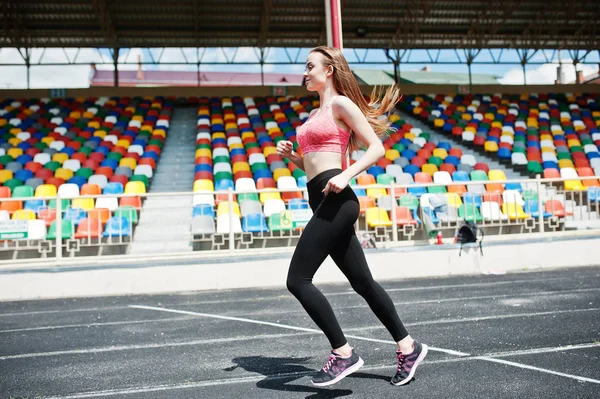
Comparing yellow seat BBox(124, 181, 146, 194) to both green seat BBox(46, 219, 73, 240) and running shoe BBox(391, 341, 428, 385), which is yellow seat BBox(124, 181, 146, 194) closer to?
green seat BBox(46, 219, 73, 240)

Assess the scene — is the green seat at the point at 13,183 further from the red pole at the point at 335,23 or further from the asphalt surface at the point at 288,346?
the red pole at the point at 335,23

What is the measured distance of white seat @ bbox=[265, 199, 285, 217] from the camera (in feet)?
38.2

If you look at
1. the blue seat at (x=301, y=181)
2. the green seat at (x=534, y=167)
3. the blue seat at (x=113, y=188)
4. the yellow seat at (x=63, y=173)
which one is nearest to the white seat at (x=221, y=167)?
the blue seat at (x=301, y=181)

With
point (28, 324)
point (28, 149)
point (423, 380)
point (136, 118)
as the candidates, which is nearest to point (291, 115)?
point (136, 118)

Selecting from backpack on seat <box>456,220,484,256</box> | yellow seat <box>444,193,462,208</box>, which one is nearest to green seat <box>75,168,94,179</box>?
yellow seat <box>444,193,462,208</box>

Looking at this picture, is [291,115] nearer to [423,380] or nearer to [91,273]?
[91,273]

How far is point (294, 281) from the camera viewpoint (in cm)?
339

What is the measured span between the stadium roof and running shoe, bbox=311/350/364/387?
808 inches

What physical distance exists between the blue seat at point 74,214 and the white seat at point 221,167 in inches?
196

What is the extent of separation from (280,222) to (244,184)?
129 inches

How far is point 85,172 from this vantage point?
1517cm

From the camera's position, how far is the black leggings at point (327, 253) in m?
3.38


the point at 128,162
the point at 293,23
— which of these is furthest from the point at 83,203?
the point at 293,23

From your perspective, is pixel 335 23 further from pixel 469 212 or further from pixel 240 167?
pixel 240 167
